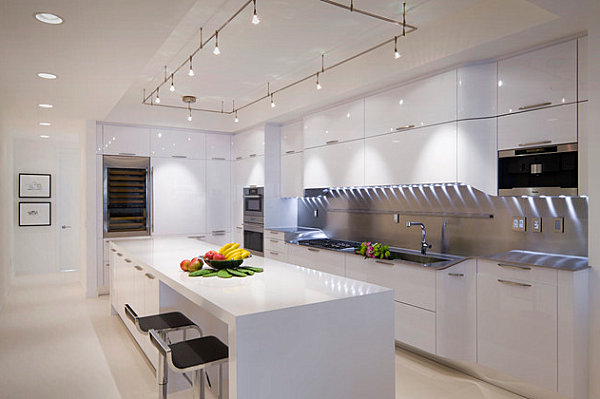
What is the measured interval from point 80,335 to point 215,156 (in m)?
3.23

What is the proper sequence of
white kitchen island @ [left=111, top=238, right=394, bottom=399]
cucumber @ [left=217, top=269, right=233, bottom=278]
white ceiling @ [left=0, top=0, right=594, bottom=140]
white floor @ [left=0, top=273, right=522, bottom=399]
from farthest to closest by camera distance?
white floor @ [left=0, top=273, right=522, bottom=399] < cucumber @ [left=217, top=269, right=233, bottom=278] < white ceiling @ [left=0, top=0, right=594, bottom=140] < white kitchen island @ [left=111, top=238, right=394, bottom=399]

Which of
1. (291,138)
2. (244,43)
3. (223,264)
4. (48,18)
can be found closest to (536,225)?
(223,264)

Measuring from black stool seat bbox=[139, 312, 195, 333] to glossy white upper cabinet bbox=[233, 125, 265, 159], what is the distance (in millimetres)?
3349

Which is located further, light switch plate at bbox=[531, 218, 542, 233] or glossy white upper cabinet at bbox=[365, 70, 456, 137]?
glossy white upper cabinet at bbox=[365, 70, 456, 137]

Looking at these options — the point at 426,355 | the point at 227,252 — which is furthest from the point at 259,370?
the point at 426,355

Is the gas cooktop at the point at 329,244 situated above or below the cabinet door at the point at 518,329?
above

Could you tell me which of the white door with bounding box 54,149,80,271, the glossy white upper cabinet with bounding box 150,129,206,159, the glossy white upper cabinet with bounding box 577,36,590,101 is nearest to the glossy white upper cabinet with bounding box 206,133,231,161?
the glossy white upper cabinet with bounding box 150,129,206,159

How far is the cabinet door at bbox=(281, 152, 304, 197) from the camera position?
5.32m

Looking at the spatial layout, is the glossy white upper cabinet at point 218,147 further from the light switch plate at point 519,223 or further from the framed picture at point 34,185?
the light switch plate at point 519,223

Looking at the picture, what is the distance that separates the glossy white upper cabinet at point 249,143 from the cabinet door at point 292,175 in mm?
381

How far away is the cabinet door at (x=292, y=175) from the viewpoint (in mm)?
5316

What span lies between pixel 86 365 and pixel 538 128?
12.9ft

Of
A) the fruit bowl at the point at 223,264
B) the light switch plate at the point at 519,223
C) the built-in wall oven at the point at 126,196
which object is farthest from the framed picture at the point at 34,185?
the light switch plate at the point at 519,223

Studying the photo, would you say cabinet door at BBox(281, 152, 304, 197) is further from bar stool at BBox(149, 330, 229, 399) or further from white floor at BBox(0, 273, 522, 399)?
bar stool at BBox(149, 330, 229, 399)
